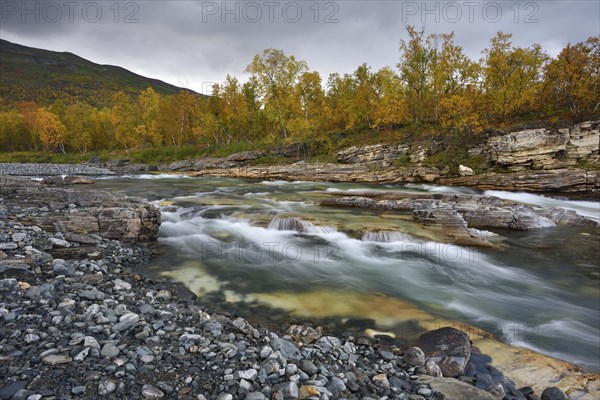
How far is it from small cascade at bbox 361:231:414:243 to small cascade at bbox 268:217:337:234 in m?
1.41

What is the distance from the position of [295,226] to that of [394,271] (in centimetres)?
485

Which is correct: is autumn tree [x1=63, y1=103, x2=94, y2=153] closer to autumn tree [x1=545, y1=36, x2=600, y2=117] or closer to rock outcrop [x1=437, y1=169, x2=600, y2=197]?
rock outcrop [x1=437, y1=169, x2=600, y2=197]

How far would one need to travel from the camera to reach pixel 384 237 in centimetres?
1177

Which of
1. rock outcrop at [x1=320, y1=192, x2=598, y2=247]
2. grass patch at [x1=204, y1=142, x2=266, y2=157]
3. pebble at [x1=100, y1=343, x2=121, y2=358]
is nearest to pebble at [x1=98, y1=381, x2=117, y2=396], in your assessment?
pebble at [x1=100, y1=343, x2=121, y2=358]

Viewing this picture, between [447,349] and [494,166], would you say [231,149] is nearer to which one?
[494,166]

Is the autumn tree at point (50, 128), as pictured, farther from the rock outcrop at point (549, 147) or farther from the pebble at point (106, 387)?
the pebble at point (106, 387)

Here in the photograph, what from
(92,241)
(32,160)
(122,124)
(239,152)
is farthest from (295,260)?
(32,160)

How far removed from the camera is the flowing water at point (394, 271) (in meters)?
6.61

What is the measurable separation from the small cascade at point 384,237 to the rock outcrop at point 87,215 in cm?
792

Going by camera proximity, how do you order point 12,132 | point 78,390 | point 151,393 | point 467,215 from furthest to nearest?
point 12,132, point 467,215, point 151,393, point 78,390

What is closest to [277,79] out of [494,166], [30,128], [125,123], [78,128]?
[494,166]

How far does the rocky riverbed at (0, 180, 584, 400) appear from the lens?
3.16 metres

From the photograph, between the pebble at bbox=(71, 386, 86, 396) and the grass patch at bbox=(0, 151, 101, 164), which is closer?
the pebble at bbox=(71, 386, 86, 396)

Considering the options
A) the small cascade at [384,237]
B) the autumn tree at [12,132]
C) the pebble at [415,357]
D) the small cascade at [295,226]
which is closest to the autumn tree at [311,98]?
the small cascade at [295,226]
